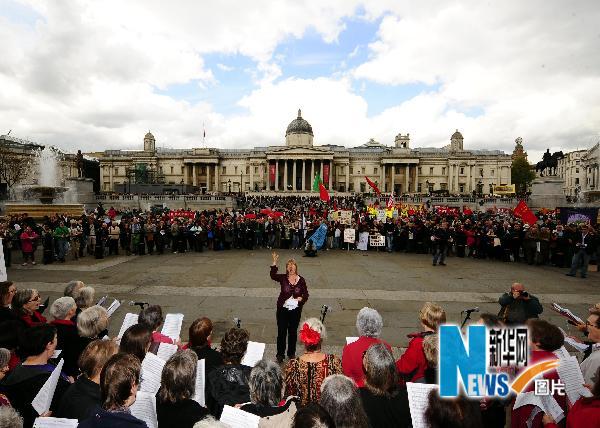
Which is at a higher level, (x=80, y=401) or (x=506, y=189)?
(x=506, y=189)

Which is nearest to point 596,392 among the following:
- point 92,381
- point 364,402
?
point 364,402

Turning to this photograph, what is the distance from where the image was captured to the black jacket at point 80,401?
3.16m

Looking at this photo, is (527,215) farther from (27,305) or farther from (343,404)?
(27,305)

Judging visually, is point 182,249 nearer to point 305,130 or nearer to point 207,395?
point 207,395

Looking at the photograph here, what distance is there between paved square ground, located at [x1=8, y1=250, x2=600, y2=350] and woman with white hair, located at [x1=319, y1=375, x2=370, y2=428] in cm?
490

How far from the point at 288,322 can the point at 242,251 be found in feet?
45.3

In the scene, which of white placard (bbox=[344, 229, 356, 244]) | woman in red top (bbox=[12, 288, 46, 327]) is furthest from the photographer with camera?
white placard (bbox=[344, 229, 356, 244])

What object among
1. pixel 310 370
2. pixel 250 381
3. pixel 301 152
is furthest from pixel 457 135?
pixel 250 381

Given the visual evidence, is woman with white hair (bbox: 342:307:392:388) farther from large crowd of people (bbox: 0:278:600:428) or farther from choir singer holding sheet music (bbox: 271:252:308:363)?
choir singer holding sheet music (bbox: 271:252:308:363)

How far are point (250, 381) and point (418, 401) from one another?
1.39m

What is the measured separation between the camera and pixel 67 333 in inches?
185

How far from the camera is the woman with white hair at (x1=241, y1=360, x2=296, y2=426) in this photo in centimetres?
305

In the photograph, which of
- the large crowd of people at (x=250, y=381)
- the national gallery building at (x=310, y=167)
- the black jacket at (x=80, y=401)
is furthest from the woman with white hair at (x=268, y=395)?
the national gallery building at (x=310, y=167)

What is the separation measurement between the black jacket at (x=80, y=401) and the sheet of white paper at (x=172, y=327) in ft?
5.68
